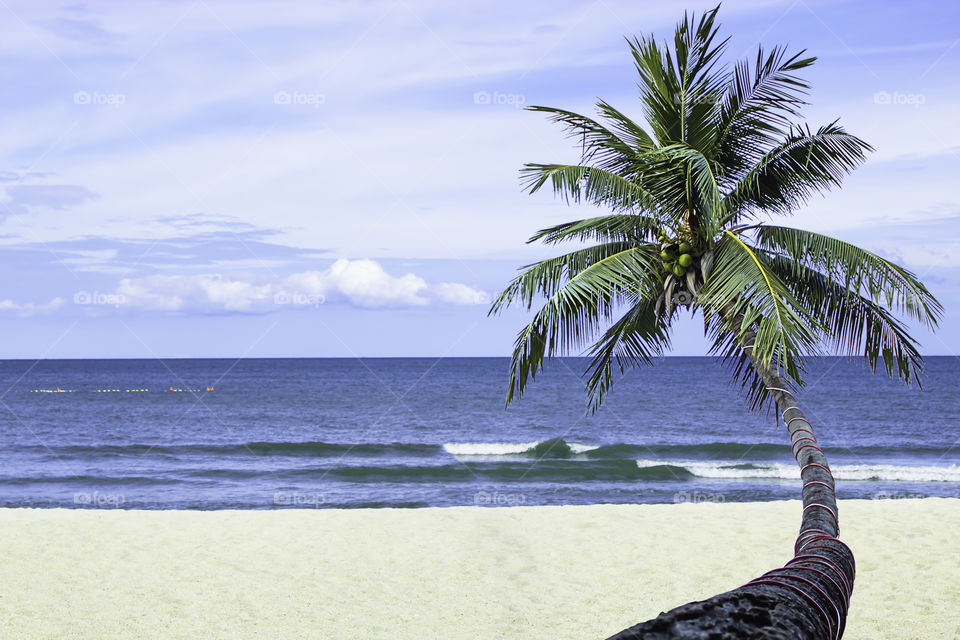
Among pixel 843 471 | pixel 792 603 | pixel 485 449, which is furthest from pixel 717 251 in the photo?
→ pixel 485 449

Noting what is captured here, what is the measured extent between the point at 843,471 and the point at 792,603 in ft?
63.2

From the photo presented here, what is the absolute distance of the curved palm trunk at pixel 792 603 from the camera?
8.54ft

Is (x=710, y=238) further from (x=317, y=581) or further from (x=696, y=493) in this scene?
(x=696, y=493)

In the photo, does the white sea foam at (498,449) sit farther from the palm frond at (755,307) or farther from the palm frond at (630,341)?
the palm frond at (755,307)

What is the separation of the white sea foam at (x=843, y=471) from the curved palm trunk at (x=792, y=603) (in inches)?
628

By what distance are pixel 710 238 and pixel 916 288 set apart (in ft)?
5.53

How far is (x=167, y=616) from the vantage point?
25.5 feet

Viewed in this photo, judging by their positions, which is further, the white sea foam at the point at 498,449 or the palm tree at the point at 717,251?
the white sea foam at the point at 498,449

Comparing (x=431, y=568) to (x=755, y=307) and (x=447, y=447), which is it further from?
(x=447, y=447)

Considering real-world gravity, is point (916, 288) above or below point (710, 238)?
below

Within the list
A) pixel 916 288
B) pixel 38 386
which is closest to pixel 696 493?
pixel 916 288

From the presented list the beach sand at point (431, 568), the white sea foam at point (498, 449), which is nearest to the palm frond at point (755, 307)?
the beach sand at point (431, 568)

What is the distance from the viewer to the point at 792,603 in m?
3.05

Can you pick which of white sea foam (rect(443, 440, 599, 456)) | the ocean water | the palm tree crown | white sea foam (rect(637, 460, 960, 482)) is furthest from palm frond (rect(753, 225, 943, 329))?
white sea foam (rect(443, 440, 599, 456))
